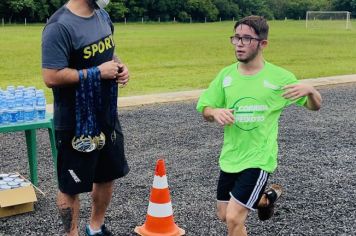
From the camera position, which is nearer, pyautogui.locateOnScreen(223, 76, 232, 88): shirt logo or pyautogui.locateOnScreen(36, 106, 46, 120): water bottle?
pyautogui.locateOnScreen(223, 76, 232, 88): shirt logo

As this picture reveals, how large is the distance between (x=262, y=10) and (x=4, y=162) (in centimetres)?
9534

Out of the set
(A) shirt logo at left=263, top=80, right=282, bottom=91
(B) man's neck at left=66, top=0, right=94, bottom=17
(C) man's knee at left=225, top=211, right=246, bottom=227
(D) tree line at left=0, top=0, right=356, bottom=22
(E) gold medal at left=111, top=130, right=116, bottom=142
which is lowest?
(D) tree line at left=0, top=0, right=356, bottom=22

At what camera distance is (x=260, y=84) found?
3695 millimetres

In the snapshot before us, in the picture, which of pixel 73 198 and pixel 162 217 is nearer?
pixel 73 198

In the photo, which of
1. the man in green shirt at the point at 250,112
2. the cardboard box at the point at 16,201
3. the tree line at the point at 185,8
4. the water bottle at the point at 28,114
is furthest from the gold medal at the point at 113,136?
the tree line at the point at 185,8

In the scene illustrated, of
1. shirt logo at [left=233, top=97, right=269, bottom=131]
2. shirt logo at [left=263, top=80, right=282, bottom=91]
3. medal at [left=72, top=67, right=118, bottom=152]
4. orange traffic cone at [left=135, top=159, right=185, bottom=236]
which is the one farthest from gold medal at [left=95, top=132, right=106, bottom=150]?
shirt logo at [left=263, top=80, right=282, bottom=91]

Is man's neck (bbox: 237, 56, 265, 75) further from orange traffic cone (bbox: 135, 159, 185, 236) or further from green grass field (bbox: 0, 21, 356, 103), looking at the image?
green grass field (bbox: 0, 21, 356, 103)

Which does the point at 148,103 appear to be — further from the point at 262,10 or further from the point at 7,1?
the point at 262,10

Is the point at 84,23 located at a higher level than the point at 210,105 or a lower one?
higher

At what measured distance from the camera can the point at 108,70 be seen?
3.70m

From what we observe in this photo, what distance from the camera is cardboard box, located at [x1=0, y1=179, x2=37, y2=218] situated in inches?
188

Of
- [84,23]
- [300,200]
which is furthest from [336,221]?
[84,23]

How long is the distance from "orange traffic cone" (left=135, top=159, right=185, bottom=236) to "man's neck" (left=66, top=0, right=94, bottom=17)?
1287 millimetres

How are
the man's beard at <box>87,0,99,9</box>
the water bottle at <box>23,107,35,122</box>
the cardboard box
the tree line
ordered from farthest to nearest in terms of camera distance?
the tree line, the water bottle at <box>23,107,35,122</box>, the cardboard box, the man's beard at <box>87,0,99,9</box>
